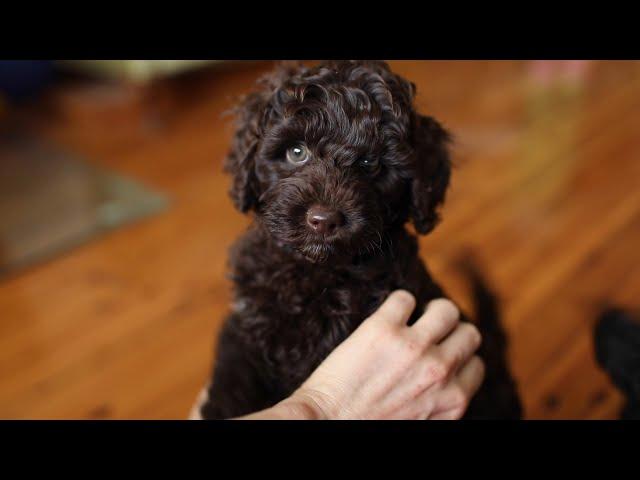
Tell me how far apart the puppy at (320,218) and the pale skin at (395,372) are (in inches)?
5.1

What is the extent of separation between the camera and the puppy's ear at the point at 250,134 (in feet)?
5.23

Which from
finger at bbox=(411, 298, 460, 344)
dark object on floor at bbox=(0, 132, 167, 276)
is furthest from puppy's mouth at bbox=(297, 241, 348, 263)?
dark object on floor at bbox=(0, 132, 167, 276)

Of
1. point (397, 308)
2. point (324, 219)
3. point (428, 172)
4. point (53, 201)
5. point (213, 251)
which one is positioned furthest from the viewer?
point (53, 201)

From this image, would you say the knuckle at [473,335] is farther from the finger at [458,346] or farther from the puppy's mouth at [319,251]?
the puppy's mouth at [319,251]

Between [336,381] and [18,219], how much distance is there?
3.05m

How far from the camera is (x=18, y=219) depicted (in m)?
3.74

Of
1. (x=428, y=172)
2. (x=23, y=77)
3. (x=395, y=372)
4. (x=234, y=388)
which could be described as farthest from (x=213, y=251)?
(x=23, y=77)

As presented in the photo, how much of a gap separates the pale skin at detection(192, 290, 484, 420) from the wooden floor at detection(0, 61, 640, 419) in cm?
68

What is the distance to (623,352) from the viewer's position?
1574 millimetres

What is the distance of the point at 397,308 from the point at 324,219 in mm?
298

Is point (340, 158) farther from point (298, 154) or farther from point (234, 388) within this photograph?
point (234, 388)

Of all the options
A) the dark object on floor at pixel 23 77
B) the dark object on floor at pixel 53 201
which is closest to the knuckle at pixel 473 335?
the dark object on floor at pixel 53 201

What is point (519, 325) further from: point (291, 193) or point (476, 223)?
point (291, 193)

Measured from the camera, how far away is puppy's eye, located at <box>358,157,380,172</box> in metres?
1.52
